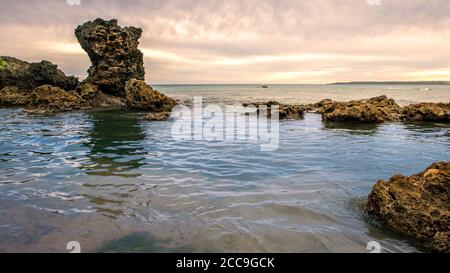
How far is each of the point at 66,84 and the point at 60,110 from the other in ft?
38.8

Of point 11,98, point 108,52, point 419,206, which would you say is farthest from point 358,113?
point 11,98

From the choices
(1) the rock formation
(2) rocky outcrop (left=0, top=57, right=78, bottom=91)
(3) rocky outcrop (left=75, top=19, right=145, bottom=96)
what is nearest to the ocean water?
(1) the rock formation

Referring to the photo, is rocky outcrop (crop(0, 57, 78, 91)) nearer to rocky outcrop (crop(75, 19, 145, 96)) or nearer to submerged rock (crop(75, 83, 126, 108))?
submerged rock (crop(75, 83, 126, 108))

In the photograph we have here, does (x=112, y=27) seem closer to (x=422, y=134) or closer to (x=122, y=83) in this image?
(x=122, y=83)

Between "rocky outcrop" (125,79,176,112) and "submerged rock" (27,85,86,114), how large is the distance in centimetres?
504

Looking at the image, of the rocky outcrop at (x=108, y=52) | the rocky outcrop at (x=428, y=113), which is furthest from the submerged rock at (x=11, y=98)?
the rocky outcrop at (x=428, y=113)

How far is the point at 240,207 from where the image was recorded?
7.88 metres

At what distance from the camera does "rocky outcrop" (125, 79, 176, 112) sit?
121ft

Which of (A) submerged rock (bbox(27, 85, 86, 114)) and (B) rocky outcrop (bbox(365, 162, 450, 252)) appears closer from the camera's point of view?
(B) rocky outcrop (bbox(365, 162, 450, 252))

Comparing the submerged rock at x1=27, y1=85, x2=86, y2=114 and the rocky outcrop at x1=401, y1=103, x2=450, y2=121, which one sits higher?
the submerged rock at x1=27, y1=85, x2=86, y2=114

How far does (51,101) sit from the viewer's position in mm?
34500

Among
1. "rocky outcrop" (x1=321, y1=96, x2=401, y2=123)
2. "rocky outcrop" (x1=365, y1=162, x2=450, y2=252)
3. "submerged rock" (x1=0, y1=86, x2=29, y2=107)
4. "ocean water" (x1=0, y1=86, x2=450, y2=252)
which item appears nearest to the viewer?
"rocky outcrop" (x1=365, y1=162, x2=450, y2=252)

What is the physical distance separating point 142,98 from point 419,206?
1308 inches

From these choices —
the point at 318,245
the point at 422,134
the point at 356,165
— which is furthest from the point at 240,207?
the point at 422,134
